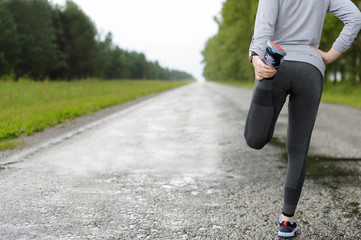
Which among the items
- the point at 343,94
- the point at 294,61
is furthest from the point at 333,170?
the point at 343,94

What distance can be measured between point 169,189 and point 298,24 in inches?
89.3

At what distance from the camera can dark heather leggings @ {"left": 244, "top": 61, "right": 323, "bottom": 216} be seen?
2.29 metres

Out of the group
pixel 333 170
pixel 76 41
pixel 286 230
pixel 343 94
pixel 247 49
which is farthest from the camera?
pixel 76 41

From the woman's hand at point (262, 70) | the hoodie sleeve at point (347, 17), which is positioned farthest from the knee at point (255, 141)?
the hoodie sleeve at point (347, 17)

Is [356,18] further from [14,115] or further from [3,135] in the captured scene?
[14,115]

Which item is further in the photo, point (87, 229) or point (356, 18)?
point (87, 229)

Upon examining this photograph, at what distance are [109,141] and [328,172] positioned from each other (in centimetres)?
404

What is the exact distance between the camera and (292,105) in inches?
95.4

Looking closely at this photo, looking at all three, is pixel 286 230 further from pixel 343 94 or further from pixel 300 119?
pixel 343 94

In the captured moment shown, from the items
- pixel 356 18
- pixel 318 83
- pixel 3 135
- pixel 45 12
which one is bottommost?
pixel 3 135

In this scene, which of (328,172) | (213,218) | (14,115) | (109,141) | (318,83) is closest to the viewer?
(318,83)

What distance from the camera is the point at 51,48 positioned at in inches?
1666

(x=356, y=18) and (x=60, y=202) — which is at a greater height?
(x=356, y=18)

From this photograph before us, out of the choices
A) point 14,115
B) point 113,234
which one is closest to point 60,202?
point 113,234
